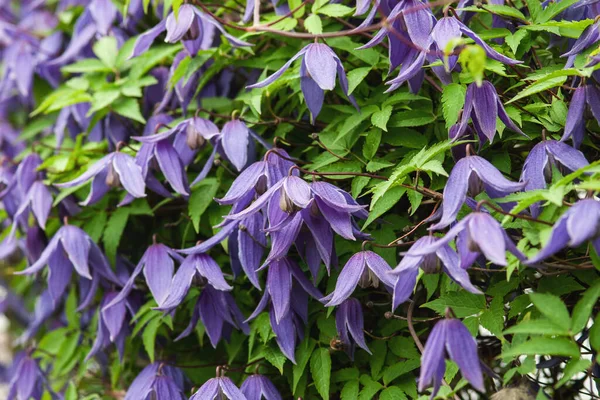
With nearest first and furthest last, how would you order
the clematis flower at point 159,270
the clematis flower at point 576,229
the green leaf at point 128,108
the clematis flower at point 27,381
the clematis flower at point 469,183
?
1. the clematis flower at point 576,229
2. the clematis flower at point 469,183
3. the clematis flower at point 159,270
4. the green leaf at point 128,108
5. the clematis flower at point 27,381

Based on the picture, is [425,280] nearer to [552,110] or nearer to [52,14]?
[552,110]

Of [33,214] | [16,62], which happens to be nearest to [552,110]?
[33,214]

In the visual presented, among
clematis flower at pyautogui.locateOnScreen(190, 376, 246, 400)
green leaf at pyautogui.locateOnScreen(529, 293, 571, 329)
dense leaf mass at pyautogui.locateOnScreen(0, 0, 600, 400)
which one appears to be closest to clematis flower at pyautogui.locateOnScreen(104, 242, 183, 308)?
dense leaf mass at pyautogui.locateOnScreen(0, 0, 600, 400)

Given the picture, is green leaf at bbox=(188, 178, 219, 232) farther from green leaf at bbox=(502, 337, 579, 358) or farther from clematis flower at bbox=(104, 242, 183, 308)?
green leaf at bbox=(502, 337, 579, 358)

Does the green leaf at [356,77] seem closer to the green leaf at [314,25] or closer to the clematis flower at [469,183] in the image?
the green leaf at [314,25]

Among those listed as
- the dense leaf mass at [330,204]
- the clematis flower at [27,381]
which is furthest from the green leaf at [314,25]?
the clematis flower at [27,381]

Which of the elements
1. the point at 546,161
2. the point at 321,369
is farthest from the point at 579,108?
the point at 321,369
